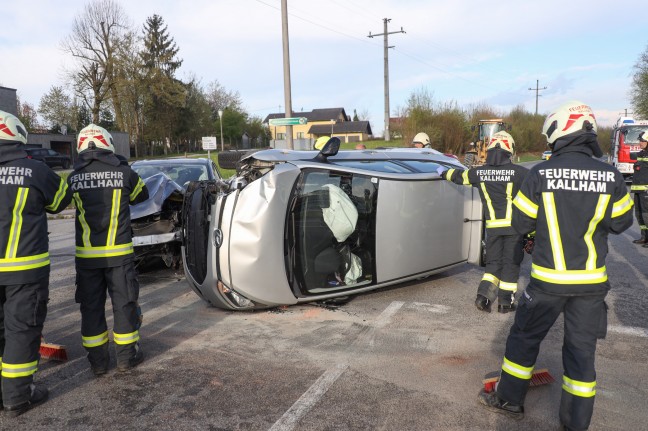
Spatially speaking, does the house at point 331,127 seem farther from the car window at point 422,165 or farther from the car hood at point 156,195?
the car window at point 422,165

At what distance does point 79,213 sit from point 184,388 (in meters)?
1.58

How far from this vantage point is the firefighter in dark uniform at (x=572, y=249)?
2.72 m

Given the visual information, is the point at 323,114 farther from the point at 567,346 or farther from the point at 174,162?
the point at 567,346

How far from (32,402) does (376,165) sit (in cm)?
363

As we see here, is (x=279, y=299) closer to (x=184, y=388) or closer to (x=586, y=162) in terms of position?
(x=184, y=388)

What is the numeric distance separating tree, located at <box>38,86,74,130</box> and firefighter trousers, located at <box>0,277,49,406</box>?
4955 centimetres

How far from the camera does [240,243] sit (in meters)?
4.34

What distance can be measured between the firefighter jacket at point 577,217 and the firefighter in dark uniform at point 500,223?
2119 mm

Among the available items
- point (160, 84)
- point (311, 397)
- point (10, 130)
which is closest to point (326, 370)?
point (311, 397)

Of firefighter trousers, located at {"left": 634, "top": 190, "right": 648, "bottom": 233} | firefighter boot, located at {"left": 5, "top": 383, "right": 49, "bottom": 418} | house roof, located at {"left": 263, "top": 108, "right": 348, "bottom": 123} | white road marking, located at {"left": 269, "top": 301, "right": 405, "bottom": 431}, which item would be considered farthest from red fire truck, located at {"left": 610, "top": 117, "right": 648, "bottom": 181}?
house roof, located at {"left": 263, "top": 108, "right": 348, "bottom": 123}

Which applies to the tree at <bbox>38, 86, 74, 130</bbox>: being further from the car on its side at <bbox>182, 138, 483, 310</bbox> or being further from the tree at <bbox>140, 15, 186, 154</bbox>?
the car on its side at <bbox>182, 138, 483, 310</bbox>

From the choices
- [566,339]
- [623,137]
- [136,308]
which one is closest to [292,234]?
[136,308]

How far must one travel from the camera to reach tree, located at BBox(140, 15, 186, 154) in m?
44.7

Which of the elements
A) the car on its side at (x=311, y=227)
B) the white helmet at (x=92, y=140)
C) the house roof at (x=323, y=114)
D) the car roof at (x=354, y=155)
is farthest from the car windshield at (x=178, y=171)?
the house roof at (x=323, y=114)
